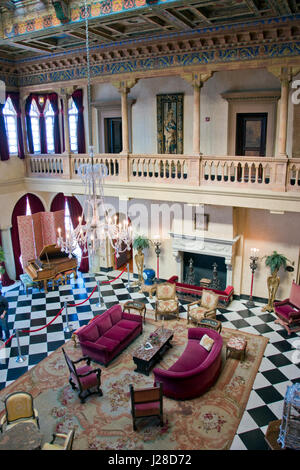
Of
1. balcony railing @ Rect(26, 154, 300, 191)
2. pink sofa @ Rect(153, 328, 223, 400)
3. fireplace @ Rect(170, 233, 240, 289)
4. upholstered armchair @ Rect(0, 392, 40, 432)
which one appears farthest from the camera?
fireplace @ Rect(170, 233, 240, 289)

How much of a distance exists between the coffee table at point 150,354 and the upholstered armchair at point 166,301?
1.48 m

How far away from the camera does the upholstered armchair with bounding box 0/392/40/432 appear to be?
6.43m

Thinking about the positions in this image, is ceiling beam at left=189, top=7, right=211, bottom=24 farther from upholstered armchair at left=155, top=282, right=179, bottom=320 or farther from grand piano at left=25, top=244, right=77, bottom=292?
grand piano at left=25, top=244, right=77, bottom=292

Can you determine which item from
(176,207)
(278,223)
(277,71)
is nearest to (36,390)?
(176,207)

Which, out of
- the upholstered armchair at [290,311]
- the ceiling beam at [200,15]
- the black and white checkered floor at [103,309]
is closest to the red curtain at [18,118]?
the black and white checkered floor at [103,309]

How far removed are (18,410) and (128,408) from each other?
199cm

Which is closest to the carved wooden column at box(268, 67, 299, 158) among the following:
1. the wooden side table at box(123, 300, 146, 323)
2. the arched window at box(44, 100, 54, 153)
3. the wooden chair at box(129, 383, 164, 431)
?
the wooden side table at box(123, 300, 146, 323)

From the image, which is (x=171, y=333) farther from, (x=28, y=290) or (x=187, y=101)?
(x=187, y=101)

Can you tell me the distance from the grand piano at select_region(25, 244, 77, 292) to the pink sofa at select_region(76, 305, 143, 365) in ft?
11.9

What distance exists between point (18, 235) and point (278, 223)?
342 inches

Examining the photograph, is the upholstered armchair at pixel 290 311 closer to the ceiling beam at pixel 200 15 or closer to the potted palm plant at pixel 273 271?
the potted palm plant at pixel 273 271

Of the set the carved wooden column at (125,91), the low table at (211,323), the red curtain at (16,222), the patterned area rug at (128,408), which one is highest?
the carved wooden column at (125,91)

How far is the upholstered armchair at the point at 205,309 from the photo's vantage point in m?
10.2

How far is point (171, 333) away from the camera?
362 inches
